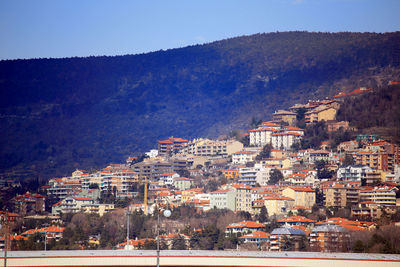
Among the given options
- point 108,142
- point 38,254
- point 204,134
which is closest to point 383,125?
point 204,134

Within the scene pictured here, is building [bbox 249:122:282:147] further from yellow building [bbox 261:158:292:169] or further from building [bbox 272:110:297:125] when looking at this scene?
yellow building [bbox 261:158:292:169]

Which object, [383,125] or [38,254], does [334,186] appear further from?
[38,254]

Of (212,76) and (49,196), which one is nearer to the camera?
(49,196)

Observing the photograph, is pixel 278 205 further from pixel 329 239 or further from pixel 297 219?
pixel 329 239

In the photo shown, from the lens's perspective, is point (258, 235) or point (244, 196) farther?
point (244, 196)

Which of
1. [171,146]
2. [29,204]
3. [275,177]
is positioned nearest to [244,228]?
[275,177]
